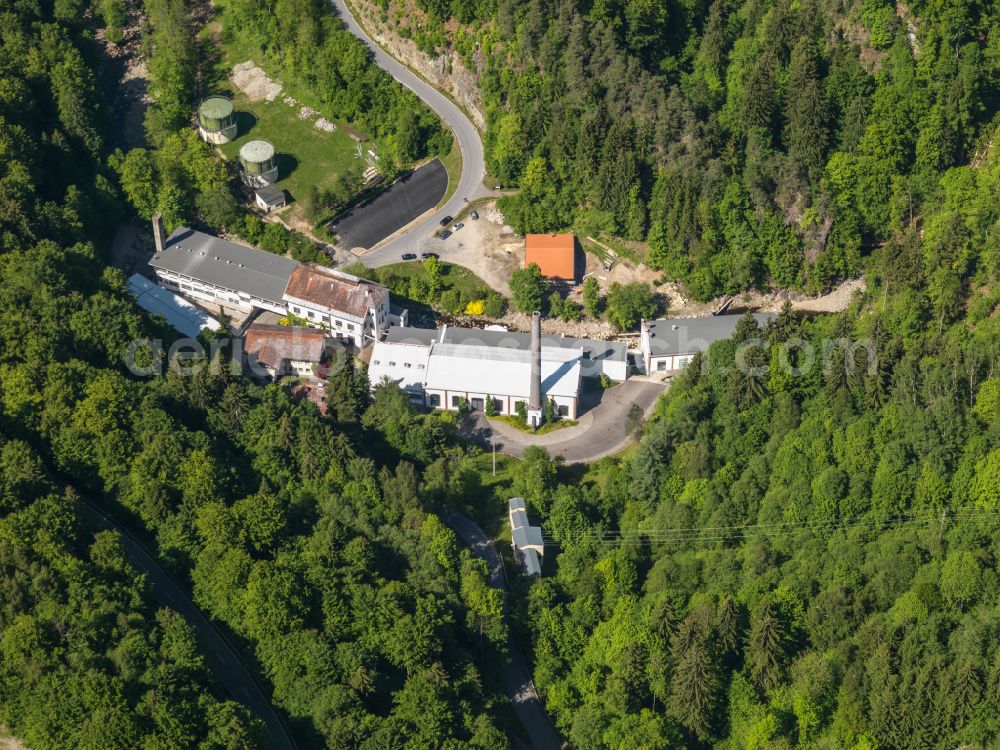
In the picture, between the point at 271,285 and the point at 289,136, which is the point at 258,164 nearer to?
the point at 289,136

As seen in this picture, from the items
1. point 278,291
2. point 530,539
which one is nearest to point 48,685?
point 530,539

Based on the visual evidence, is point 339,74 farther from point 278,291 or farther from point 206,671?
point 206,671

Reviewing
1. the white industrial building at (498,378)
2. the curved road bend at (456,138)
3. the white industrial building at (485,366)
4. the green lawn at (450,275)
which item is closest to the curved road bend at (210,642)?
the white industrial building at (485,366)

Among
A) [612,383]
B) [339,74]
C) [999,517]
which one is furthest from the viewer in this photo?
[339,74]

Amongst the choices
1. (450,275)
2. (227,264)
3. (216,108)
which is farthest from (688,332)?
(216,108)

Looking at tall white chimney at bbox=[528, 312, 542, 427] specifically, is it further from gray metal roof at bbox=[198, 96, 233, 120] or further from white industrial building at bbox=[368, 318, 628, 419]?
gray metal roof at bbox=[198, 96, 233, 120]

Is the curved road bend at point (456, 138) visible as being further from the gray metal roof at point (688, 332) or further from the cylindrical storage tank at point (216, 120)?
the gray metal roof at point (688, 332)
